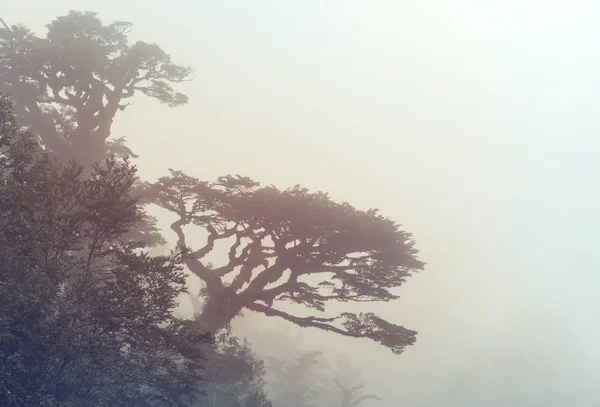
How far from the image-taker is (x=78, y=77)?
32.4 metres

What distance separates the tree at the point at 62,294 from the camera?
10.6 metres

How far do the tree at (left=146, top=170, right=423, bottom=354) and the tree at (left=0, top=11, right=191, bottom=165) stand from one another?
32.5 feet

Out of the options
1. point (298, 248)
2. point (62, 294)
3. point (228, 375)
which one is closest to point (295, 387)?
point (228, 375)

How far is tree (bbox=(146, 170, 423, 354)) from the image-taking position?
24.3 m

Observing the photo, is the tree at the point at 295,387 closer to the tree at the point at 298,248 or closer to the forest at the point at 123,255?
the forest at the point at 123,255

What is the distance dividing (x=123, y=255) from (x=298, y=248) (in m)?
15.4

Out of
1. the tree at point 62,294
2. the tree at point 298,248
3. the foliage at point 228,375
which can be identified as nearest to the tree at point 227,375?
the foliage at point 228,375

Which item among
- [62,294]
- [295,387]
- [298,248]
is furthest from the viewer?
[295,387]

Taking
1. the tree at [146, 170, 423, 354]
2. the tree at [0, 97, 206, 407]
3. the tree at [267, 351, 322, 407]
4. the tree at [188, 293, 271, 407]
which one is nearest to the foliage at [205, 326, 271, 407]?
the tree at [188, 293, 271, 407]

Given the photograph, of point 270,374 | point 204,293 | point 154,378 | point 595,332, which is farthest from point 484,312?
point 154,378

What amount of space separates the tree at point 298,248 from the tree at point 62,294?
1094cm

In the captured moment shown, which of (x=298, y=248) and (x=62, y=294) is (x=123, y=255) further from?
(x=298, y=248)

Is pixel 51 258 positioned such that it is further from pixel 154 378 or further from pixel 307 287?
pixel 307 287

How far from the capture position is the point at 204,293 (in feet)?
98.4
